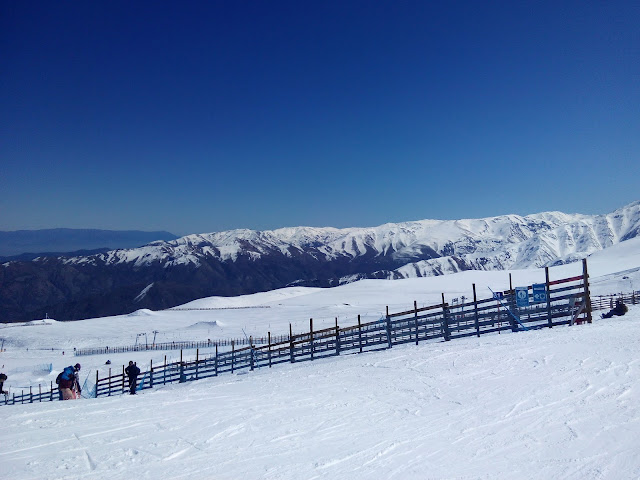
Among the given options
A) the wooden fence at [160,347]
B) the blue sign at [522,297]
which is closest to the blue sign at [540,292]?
the blue sign at [522,297]

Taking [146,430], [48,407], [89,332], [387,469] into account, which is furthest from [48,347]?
[387,469]

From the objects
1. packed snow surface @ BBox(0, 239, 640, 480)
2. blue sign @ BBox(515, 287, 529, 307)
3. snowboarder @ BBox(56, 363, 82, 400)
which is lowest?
snowboarder @ BBox(56, 363, 82, 400)

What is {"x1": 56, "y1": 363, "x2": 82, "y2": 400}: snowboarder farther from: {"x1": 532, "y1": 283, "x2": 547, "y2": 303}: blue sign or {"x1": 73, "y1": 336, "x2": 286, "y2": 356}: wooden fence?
{"x1": 73, "y1": 336, "x2": 286, "y2": 356}: wooden fence

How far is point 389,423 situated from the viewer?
7.56 m

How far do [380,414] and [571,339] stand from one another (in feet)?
25.6

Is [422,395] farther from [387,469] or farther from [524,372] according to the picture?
[387,469]

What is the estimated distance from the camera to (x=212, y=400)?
1091cm

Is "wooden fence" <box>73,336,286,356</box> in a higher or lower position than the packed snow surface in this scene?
lower

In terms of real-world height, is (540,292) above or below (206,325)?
above

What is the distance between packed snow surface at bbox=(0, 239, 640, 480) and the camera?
5672 millimetres

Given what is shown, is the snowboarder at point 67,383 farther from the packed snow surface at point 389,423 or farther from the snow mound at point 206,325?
the snow mound at point 206,325

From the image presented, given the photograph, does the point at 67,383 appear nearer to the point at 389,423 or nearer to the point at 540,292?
the point at 389,423

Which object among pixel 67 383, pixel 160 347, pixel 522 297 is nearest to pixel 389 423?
pixel 522 297

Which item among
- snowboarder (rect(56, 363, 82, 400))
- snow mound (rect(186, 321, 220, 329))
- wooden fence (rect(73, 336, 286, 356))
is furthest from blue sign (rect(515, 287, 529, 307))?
snow mound (rect(186, 321, 220, 329))
